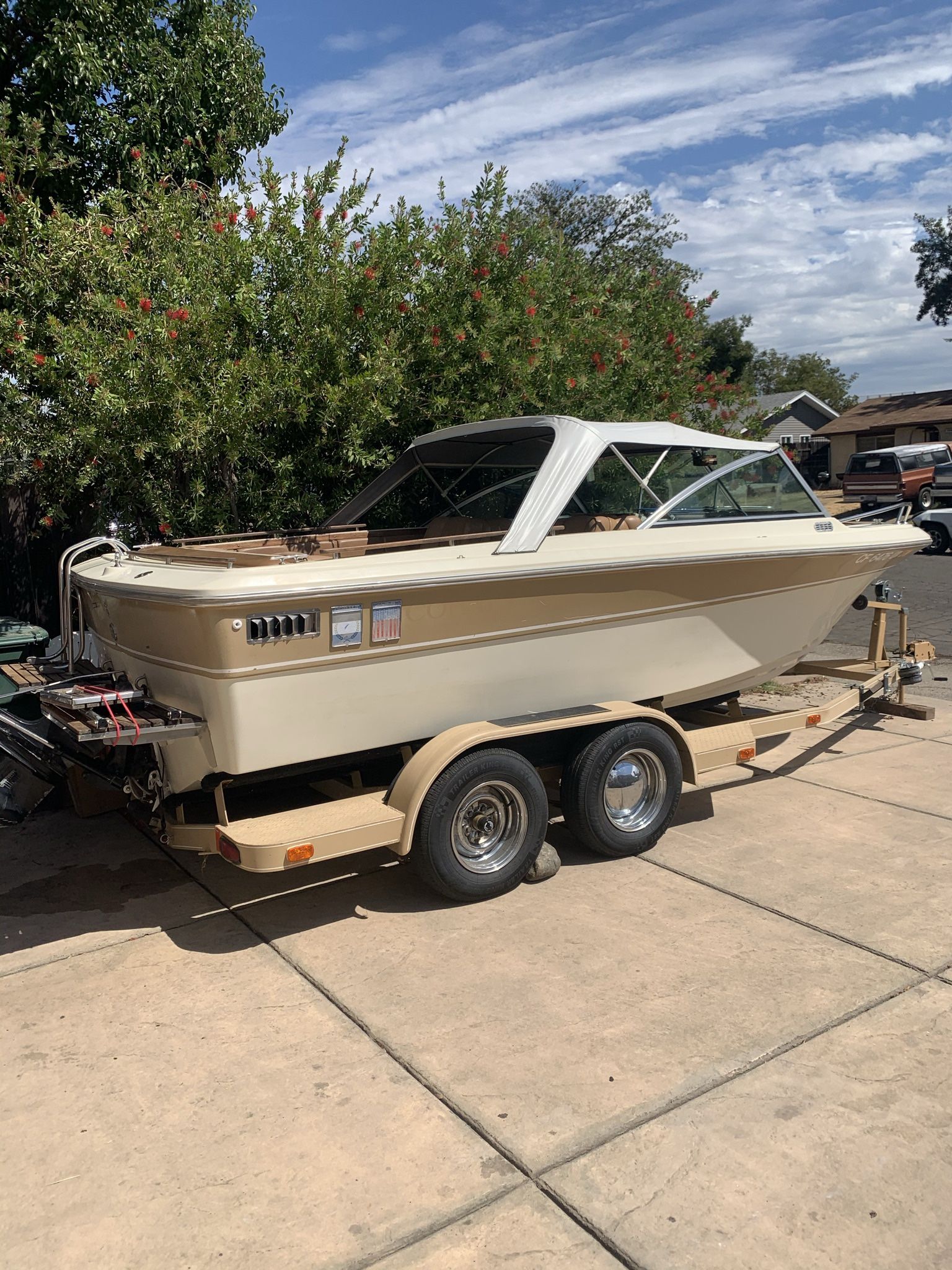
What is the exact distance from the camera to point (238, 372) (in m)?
6.14

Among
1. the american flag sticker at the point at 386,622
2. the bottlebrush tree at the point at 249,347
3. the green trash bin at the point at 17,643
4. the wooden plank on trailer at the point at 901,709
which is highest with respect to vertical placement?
the bottlebrush tree at the point at 249,347

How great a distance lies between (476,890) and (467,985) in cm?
71

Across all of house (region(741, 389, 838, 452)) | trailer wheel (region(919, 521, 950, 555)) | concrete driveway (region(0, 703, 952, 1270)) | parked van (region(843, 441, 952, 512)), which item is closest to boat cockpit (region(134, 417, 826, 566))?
concrete driveway (region(0, 703, 952, 1270))

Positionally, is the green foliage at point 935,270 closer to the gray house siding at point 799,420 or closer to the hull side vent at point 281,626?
the gray house siding at point 799,420

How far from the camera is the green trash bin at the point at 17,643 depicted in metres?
6.21

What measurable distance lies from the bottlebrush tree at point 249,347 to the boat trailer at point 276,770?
160 cm

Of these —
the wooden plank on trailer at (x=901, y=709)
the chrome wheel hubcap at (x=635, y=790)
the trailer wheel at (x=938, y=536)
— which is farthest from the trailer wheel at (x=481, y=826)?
the trailer wheel at (x=938, y=536)

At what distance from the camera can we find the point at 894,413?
148ft

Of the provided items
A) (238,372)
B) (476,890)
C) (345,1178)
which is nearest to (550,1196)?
(345,1178)

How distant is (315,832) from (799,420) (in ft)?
179

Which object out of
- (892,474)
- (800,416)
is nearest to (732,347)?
(800,416)

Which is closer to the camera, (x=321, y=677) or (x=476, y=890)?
(x=321, y=677)

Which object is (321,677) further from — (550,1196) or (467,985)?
(550,1196)

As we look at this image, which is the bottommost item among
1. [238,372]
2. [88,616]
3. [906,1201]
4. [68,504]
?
[906,1201]
